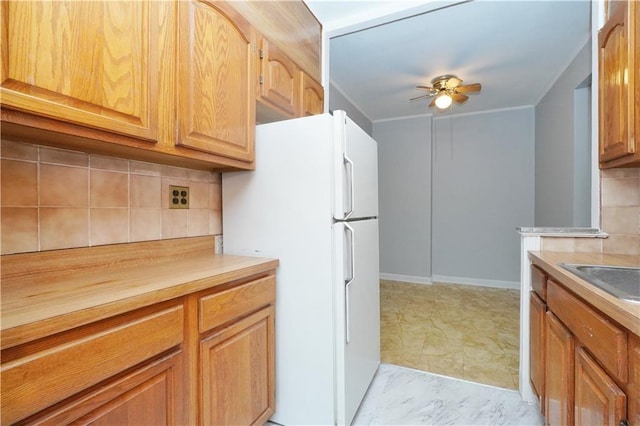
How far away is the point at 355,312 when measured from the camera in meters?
1.54

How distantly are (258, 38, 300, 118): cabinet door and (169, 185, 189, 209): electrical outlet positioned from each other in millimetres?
619

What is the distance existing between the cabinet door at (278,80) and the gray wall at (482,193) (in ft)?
10.7

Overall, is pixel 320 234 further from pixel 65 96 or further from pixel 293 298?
pixel 65 96

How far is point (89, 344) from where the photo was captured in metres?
0.72

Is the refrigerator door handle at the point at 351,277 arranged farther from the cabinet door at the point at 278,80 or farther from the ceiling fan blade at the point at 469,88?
the ceiling fan blade at the point at 469,88

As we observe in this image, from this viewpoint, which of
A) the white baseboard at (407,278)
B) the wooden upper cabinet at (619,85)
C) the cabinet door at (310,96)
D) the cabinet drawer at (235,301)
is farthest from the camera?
the white baseboard at (407,278)

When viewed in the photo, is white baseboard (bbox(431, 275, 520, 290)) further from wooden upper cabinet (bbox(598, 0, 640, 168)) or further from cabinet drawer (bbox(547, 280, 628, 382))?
cabinet drawer (bbox(547, 280, 628, 382))

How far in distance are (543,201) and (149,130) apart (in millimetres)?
4239

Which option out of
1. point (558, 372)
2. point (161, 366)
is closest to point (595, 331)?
point (558, 372)

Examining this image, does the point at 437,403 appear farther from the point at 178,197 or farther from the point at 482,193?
the point at 482,193

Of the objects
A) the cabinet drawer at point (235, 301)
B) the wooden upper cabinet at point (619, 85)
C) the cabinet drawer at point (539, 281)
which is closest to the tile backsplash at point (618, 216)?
the wooden upper cabinet at point (619, 85)

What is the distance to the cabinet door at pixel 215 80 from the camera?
1145mm

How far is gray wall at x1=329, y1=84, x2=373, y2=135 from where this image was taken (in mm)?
3374

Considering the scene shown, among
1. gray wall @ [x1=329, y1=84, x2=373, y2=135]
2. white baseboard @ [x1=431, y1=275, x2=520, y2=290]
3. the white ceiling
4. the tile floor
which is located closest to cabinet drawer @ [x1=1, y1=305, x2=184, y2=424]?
the tile floor
